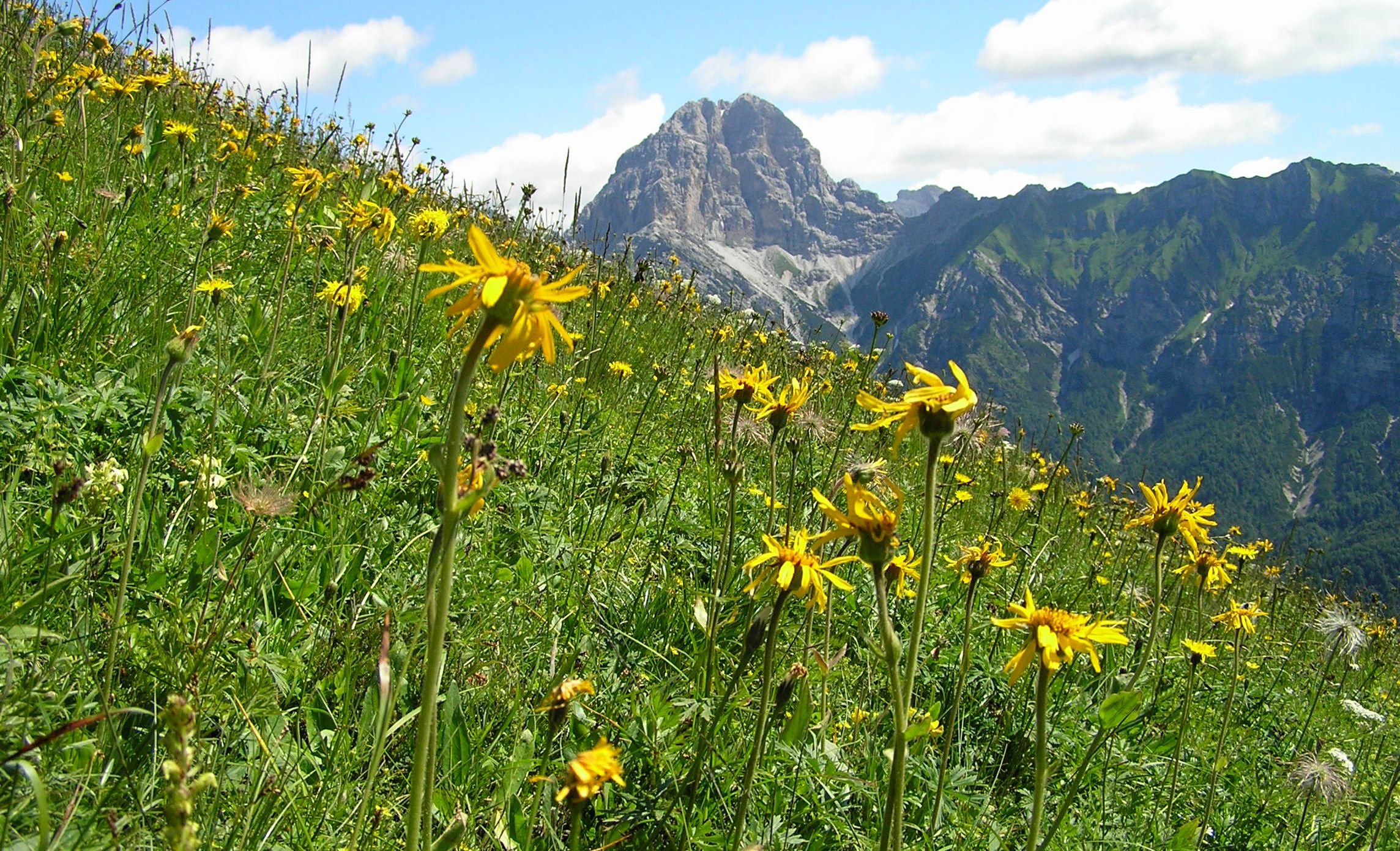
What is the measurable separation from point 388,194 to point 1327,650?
5831mm

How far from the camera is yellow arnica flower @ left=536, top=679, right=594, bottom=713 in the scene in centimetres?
131

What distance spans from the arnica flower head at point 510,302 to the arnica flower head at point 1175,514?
193cm

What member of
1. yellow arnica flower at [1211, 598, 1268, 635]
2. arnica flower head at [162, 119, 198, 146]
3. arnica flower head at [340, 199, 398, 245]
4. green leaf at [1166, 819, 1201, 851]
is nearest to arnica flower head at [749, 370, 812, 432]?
arnica flower head at [340, 199, 398, 245]

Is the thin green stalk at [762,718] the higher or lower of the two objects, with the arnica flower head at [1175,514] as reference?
lower

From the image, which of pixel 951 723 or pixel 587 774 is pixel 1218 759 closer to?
pixel 951 723

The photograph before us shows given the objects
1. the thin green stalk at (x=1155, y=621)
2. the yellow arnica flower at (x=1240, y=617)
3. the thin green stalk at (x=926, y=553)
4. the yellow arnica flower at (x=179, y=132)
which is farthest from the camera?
the yellow arnica flower at (x=179, y=132)

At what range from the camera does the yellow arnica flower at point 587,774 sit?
1.21 meters

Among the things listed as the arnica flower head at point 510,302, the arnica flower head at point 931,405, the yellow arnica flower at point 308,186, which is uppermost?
the yellow arnica flower at point 308,186

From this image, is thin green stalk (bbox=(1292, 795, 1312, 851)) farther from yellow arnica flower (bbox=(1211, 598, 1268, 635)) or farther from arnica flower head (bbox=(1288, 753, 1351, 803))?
yellow arnica flower (bbox=(1211, 598, 1268, 635))

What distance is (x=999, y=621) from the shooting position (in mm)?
1723

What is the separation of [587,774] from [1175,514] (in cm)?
187

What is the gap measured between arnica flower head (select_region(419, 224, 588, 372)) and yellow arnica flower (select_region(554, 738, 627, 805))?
641 mm

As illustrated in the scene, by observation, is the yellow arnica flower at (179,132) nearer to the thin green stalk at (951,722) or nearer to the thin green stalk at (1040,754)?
the thin green stalk at (951,722)

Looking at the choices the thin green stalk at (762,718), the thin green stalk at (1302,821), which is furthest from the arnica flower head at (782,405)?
the thin green stalk at (1302,821)
